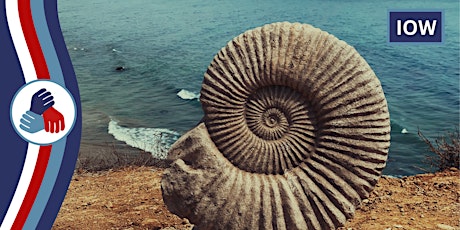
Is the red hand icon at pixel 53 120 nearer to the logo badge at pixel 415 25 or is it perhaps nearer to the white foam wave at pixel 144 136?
the logo badge at pixel 415 25

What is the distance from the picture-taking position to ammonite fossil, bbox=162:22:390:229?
5.71 metres

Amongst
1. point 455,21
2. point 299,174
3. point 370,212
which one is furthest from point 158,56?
point 299,174

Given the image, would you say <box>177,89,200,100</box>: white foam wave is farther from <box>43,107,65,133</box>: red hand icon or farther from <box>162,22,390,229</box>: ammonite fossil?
<box>162,22,390,229</box>: ammonite fossil

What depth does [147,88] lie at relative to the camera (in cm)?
2288

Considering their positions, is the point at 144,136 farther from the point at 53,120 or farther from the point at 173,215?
the point at 53,120

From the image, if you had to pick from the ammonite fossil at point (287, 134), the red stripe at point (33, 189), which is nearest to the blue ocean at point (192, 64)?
the red stripe at point (33, 189)

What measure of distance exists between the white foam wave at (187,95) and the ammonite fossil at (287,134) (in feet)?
49.8

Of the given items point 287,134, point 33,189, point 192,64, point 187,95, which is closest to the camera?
point 287,134

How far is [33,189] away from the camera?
21.7ft

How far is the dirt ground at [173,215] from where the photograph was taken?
7.89 m

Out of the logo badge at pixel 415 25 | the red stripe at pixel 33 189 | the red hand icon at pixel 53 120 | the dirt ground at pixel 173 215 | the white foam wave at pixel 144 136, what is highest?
the logo badge at pixel 415 25

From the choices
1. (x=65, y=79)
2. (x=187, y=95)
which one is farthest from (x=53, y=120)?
(x=187, y=95)

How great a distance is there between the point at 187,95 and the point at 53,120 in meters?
14.8

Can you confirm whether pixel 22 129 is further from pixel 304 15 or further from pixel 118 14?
pixel 118 14
